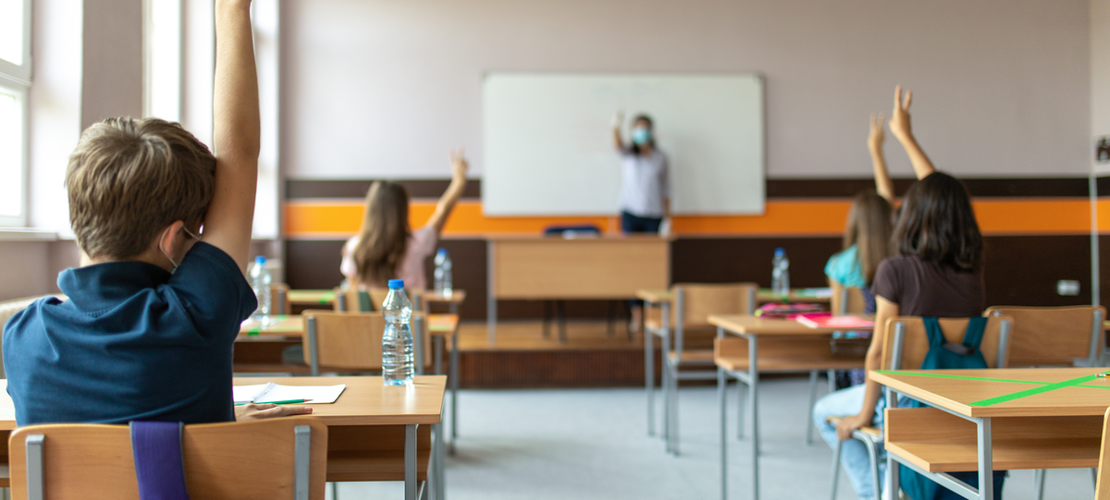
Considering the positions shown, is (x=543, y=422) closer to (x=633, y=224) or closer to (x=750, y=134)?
(x=633, y=224)

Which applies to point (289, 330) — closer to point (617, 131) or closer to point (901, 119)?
point (901, 119)

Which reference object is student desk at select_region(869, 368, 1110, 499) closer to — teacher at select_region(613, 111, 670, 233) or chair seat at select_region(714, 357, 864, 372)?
chair seat at select_region(714, 357, 864, 372)

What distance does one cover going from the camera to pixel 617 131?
571 centimetres

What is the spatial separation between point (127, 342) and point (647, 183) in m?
5.08

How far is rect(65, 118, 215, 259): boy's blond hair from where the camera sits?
34.8 inches

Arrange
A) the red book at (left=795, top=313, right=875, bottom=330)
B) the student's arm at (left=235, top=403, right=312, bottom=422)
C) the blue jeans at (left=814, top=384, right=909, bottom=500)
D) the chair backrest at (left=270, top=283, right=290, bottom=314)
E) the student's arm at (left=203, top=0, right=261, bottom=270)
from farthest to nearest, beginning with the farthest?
the chair backrest at (left=270, top=283, right=290, bottom=314) < the red book at (left=795, top=313, right=875, bottom=330) < the blue jeans at (left=814, top=384, right=909, bottom=500) < the student's arm at (left=235, top=403, right=312, bottom=422) < the student's arm at (left=203, top=0, right=261, bottom=270)

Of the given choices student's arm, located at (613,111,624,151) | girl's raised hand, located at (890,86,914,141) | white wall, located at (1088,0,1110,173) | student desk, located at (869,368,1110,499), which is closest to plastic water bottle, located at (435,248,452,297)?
student's arm, located at (613,111,624,151)

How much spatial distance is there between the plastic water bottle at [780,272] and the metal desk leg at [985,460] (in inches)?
182

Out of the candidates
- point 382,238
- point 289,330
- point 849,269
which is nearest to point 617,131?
point 849,269

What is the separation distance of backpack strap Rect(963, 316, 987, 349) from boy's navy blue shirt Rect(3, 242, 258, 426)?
182 centimetres

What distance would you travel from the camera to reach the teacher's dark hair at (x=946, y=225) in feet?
6.64

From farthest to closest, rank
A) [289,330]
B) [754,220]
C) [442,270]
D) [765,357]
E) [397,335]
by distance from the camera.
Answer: [754,220], [442,270], [765,357], [289,330], [397,335]

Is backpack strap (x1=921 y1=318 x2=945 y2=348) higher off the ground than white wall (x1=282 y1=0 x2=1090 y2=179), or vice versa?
white wall (x1=282 y1=0 x2=1090 y2=179)

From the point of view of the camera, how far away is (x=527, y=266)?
4820 millimetres
